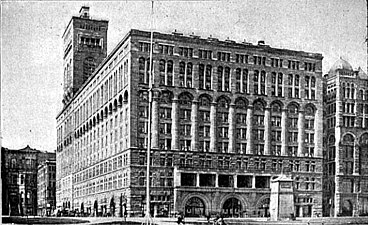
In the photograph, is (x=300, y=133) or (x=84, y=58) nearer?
(x=300, y=133)

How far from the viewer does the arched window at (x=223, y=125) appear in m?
22.2

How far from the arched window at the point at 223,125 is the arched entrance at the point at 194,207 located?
1.98m

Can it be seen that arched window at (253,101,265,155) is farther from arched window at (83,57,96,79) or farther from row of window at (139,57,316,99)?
arched window at (83,57,96,79)

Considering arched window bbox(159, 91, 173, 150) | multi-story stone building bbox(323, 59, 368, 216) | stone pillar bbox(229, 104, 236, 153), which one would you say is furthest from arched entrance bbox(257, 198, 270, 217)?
arched window bbox(159, 91, 173, 150)

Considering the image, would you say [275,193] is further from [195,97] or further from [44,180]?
[44,180]

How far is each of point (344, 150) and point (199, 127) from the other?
6.98 m

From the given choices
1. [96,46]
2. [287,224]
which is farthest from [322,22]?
[96,46]

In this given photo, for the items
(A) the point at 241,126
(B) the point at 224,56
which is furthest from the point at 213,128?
(B) the point at 224,56

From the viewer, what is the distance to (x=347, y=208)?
2512cm

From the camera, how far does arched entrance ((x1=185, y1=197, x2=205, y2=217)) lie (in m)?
21.9

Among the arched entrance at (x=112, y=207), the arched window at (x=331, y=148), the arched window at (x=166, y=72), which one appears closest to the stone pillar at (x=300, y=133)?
the arched window at (x=331, y=148)

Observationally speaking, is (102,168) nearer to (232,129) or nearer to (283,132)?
(232,129)

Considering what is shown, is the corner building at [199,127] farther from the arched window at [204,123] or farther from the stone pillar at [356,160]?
the stone pillar at [356,160]

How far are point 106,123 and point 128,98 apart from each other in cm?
174
